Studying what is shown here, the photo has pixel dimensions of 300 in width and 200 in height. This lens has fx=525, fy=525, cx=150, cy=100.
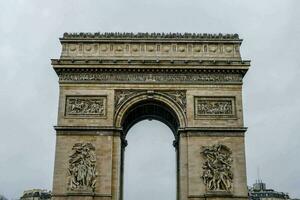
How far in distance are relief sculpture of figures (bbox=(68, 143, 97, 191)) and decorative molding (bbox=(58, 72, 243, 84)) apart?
12.5 feet

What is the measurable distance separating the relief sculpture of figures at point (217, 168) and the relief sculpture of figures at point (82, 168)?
19.4 feet

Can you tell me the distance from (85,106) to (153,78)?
4107 mm

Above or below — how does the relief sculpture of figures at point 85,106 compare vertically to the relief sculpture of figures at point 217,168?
above

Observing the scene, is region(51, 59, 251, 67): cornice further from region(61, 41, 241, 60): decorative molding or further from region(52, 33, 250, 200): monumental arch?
region(61, 41, 241, 60): decorative molding

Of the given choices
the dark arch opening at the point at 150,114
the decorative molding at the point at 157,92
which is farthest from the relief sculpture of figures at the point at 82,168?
the decorative molding at the point at 157,92

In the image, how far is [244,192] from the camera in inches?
1080

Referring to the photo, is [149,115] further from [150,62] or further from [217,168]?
[217,168]

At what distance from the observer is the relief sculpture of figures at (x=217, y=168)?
27578 millimetres

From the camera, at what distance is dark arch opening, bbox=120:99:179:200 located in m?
29.6

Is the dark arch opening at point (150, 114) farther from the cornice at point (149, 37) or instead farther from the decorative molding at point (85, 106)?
the cornice at point (149, 37)

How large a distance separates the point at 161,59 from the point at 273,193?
40967 mm

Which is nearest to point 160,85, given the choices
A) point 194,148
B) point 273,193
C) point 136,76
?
point 136,76

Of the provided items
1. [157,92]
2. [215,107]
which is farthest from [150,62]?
[215,107]

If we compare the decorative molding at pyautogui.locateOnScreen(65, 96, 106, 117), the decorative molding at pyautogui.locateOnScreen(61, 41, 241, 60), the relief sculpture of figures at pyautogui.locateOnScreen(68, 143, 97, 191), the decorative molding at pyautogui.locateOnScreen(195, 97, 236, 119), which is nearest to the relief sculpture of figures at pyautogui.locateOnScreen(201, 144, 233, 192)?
the decorative molding at pyautogui.locateOnScreen(195, 97, 236, 119)
